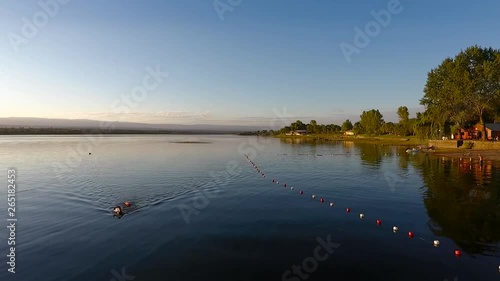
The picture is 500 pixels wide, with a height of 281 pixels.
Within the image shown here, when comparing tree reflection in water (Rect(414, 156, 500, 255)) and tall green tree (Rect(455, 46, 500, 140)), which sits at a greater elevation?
tall green tree (Rect(455, 46, 500, 140))

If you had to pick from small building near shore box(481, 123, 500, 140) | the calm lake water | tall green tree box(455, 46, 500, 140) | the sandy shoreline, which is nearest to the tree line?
tall green tree box(455, 46, 500, 140)

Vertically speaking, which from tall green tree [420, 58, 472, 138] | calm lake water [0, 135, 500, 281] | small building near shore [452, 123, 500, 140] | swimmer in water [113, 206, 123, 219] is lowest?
calm lake water [0, 135, 500, 281]

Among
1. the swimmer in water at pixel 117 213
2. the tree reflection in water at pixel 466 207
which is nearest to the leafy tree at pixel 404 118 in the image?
the tree reflection in water at pixel 466 207

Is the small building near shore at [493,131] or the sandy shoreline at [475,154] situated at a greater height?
the small building near shore at [493,131]

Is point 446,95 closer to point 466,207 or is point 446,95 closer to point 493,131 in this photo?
point 493,131

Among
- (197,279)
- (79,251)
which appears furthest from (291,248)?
(79,251)

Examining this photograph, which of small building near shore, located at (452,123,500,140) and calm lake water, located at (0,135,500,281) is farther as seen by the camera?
small building near shore, located at (452,123,500,140)

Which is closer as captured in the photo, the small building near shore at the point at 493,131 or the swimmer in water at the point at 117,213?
the swimmer in water at the point at 117,213

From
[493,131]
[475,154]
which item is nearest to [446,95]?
[493,131]

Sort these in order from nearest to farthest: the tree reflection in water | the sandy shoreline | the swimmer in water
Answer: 1. the tree reflection in water
2. the swimmer in water
3. the sandy shoreline

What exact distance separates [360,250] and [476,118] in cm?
14602

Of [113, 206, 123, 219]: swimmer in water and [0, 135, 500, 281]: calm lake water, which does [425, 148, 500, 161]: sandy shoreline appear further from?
[113, 206, 123, 219]: swimmer in water

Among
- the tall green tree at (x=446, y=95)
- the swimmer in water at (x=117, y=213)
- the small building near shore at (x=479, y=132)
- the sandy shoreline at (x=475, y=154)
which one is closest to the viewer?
the swimmer in water at (x=117, y=213)

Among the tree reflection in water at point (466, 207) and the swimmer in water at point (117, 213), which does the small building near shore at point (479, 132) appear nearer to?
the tree reflection in water at point (466, 207)
